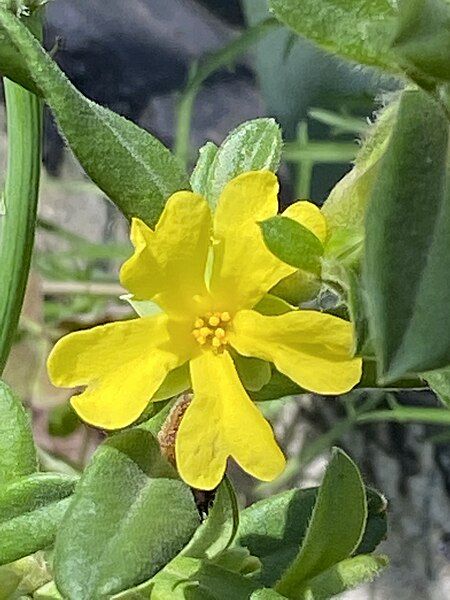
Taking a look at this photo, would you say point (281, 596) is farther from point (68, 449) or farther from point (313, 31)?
point (68, 449)

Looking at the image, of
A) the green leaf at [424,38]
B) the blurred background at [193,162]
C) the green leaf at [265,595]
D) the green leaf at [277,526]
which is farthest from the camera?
the blurred background at [193,162]

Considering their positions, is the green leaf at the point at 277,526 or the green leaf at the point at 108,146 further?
the green leaf at the point at 277,526

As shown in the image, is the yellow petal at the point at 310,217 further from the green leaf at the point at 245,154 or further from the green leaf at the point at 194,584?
the green leaf at the point at 194,584

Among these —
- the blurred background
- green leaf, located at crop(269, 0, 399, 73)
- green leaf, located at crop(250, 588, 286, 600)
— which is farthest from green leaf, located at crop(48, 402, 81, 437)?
green leaf, located at crop(269, 0, 399, 73)

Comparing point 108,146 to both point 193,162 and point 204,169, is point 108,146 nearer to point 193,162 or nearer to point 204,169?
point 204,169

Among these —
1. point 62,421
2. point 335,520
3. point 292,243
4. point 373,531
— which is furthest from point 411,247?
point 62,421

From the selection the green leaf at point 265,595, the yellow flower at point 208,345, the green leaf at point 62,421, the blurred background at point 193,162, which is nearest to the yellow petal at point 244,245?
the yellow flower at point 208,345

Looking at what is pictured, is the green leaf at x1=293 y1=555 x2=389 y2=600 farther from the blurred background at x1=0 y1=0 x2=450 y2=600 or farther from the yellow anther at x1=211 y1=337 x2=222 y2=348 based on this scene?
the blurred background at x1=0 y1=0 x2=450 y2=600
